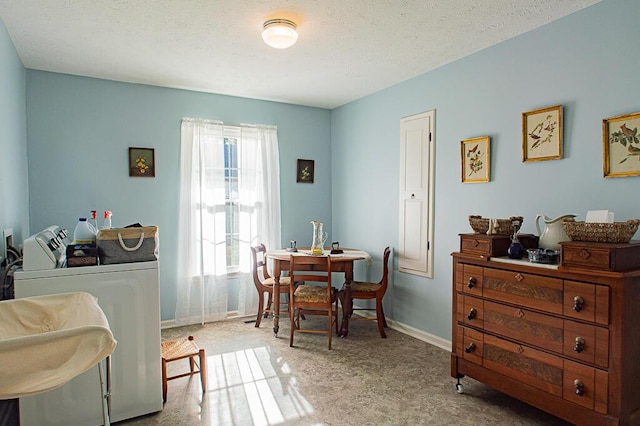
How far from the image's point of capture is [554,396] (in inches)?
86.5

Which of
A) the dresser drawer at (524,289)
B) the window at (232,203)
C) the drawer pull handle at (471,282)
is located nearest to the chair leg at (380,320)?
the drawer pull handle at (471,282)

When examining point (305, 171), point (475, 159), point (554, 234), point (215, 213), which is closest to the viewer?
point (554, 234)

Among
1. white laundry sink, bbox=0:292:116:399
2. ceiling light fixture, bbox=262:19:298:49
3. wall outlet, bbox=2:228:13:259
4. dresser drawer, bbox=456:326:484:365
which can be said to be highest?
ceiling light fixture, bbox=262:19:298:49

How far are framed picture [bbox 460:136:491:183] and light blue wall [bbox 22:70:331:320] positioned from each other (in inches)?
102

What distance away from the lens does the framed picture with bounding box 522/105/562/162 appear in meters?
2.69

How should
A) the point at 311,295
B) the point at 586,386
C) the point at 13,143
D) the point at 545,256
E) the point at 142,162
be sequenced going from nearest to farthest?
1. the point at 586,386
2. the point at 545,256
3. the point at 13,143
4. the point at 311,295
5. the point at 142,162

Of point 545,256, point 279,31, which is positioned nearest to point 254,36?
point 279,31

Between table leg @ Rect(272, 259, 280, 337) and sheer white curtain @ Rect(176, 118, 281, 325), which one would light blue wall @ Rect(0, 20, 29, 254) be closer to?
sheer white curtain @ Rect(176, 118, 281, 325)

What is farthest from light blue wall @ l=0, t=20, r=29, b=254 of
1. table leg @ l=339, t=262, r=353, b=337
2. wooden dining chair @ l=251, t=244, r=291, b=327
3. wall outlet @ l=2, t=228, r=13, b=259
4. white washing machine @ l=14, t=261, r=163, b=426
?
table leg @ l=339, t=262, r=353, b=337

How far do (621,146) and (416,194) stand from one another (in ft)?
5.95

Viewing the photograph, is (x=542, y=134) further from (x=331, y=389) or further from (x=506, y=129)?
(x=331, y=389)

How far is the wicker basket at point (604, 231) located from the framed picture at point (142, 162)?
3.90 metres

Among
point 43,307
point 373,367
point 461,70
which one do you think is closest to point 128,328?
point 43,307

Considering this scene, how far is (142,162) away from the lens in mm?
4141
